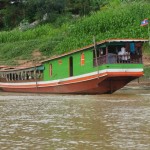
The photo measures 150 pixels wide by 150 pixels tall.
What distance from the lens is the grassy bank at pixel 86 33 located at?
119 ft

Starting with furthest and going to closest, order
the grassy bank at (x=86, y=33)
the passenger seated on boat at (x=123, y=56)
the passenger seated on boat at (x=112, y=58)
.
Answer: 1. the grassy bank at (x=86, y=33)
2. the passenger seated on boat at (x=123, y=56)
3. the passenger seated on boat at (x=112, y=58)

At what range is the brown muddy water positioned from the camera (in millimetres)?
8688

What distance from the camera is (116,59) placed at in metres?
21.9

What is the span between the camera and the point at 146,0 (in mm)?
44031

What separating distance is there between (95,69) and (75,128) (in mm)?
12037

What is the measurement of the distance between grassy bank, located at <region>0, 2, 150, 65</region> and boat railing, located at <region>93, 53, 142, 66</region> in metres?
11.7

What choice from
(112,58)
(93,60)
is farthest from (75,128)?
(93,60)

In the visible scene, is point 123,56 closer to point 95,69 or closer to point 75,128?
point 95,69

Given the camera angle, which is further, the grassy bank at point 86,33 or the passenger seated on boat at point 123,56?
the grassy bank at point 86,33

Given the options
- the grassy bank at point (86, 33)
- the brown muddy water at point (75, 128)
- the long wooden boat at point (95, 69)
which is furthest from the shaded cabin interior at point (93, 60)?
the grassy bank at point (86, 33)

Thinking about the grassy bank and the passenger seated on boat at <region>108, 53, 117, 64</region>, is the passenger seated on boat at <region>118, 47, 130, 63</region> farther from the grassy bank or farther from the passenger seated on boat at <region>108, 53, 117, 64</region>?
the grassy bank

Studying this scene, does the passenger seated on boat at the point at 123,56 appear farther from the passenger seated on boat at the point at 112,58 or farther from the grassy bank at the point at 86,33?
the grassy bank at the point at 86,33

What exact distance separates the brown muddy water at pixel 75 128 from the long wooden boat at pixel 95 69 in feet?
22.5

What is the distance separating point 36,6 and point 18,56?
32.4 ft
